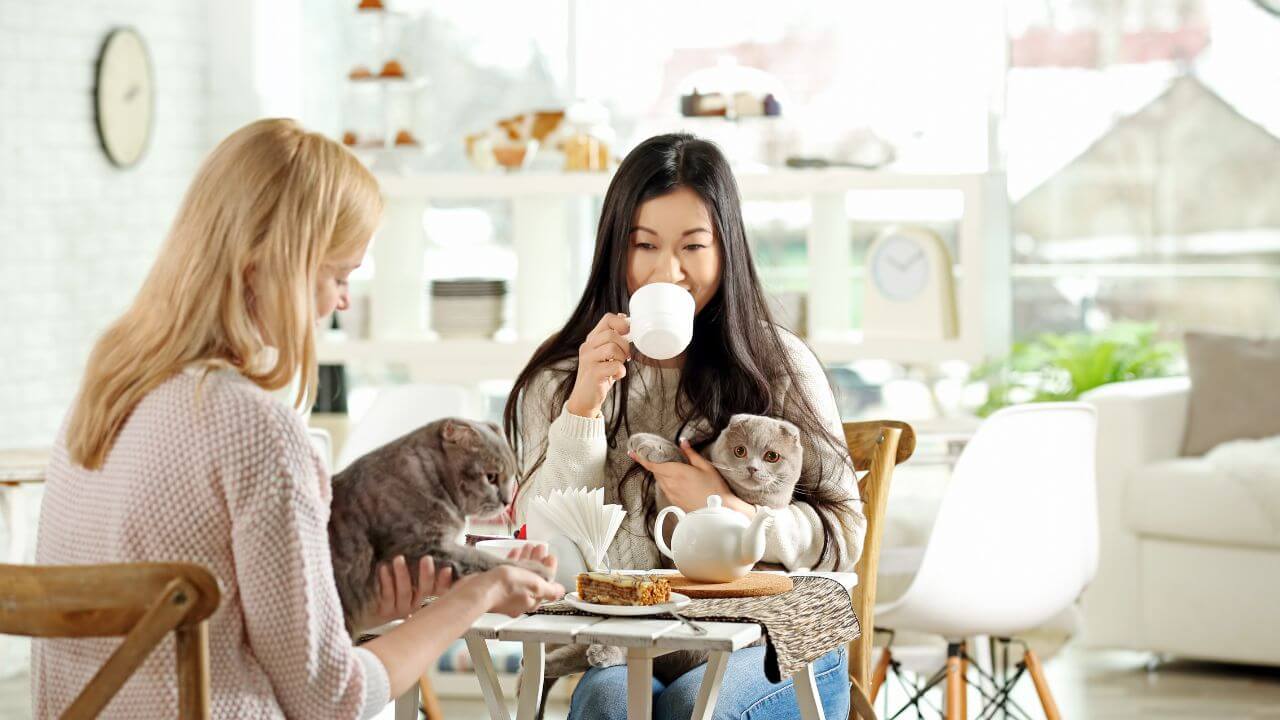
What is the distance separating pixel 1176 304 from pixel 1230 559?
1550 mm

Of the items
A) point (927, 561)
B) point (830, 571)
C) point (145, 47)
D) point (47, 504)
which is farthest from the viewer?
point (145, 47)

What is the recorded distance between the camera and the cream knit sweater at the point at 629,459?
197 cm

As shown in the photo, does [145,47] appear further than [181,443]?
Yes

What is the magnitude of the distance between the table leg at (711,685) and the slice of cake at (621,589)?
0.10m

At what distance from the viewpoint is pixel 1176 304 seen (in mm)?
5398

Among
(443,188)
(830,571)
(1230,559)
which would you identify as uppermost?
(443,188)

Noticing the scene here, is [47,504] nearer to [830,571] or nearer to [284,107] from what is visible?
[830,571]

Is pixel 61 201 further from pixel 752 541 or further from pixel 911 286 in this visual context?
pixel 752 541

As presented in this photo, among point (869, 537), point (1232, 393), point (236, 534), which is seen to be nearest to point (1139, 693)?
point (1232, 393)

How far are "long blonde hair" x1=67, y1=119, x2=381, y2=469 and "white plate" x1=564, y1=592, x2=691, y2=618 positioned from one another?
1.53ft

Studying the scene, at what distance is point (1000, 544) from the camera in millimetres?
3008

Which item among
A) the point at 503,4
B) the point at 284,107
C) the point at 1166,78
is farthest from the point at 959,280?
the point at 284,107

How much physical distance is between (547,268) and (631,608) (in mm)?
3047

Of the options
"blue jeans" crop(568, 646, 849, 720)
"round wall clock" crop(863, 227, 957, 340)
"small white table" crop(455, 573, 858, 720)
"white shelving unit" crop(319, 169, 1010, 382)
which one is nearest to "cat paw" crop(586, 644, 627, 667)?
"blue jeans" crop(568, 646, 849, 720)
